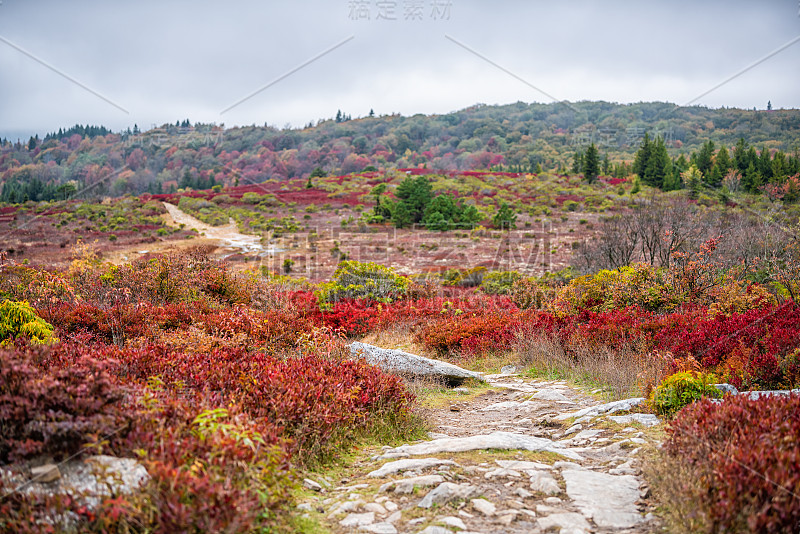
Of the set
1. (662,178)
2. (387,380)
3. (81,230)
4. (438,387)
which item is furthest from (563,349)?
(662,178)

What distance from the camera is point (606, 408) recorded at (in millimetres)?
4797

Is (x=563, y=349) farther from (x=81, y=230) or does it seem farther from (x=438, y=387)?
(x=81, y=230)

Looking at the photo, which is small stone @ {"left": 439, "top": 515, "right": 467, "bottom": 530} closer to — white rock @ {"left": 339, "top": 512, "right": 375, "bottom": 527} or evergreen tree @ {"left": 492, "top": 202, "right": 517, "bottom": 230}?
white rock @ {"left": 339, "top": 512, "right": 375, "bottom": 527}

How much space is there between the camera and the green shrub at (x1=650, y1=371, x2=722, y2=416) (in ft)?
13.7

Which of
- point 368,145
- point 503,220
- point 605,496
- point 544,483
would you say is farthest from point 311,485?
point 368,145

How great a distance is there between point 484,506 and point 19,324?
17.5 feet

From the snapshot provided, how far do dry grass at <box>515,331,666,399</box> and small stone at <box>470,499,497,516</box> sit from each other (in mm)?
2627

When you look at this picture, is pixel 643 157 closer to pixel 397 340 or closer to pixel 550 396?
pixel 397 340

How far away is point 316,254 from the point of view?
84.1 feet

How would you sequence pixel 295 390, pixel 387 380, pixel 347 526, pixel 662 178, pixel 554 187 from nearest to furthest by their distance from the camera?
pixel 347 526, pixel 295 390, pixel 387 380, pixel 662 178, pixel 554 187

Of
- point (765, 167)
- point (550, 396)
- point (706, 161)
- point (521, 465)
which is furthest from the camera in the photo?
point (706, 161)

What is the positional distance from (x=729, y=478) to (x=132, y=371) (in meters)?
4.09

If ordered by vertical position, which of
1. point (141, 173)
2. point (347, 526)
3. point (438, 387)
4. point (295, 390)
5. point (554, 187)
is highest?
point (141, 173)

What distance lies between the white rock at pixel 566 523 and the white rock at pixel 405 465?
0.90 metres
